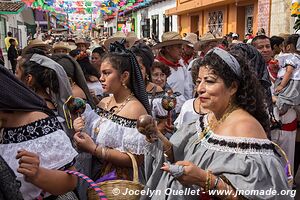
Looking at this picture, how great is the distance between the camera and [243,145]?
81.0 inches

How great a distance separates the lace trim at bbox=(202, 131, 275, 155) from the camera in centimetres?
205

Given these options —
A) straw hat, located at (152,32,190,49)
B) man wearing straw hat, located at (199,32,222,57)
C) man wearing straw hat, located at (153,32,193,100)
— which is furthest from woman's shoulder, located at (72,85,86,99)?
man wearing straw hat, located at (199,32,222,57)

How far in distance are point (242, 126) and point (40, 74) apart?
1.74 m

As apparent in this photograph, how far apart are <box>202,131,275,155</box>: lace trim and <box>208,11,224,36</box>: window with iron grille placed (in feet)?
60.9

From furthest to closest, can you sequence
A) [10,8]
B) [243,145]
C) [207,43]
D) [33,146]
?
1. [10,8]
2. [207,43]
3. [243,145]
4. [33,146]

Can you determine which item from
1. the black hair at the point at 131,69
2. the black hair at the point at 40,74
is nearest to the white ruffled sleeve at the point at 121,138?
the black hair at the point at 131,69

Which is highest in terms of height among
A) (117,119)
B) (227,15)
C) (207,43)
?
(227,15)

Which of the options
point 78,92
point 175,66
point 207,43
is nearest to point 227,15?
point 207,43

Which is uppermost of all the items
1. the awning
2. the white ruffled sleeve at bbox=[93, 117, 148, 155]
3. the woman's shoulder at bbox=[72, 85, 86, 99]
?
the awning

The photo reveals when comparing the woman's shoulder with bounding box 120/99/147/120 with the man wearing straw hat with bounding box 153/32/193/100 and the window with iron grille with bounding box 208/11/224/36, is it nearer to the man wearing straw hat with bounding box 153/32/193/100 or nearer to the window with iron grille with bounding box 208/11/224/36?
the man wearing straw hat with bounding box 153/32/193/100

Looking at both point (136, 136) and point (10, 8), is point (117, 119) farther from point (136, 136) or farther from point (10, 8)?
point (10, 8)

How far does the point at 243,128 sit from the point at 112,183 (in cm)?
94

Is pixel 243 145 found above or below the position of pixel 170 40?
below

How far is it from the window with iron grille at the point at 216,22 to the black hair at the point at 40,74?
1787 centimetres
